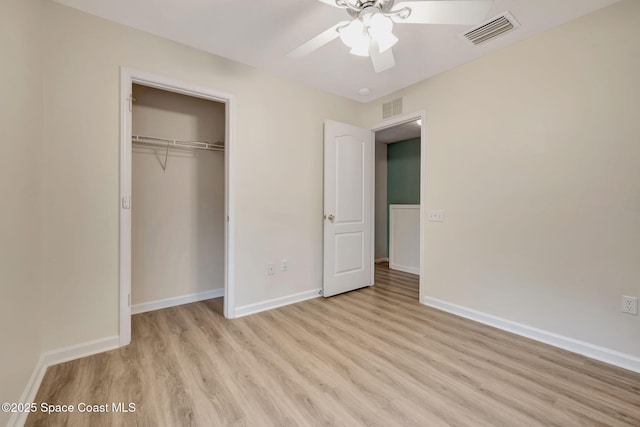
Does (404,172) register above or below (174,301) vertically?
above

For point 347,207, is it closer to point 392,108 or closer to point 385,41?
point 392,108

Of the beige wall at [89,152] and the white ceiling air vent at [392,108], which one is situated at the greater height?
the white ceiling air vent at [392,108]

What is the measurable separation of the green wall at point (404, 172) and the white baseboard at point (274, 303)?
281 cm

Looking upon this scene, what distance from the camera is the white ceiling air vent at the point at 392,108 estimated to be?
128 inches

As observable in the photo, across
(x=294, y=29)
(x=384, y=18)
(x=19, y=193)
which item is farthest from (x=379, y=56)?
(x=19, y=193)

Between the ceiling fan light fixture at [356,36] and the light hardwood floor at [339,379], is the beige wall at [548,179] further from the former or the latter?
the ceiling fan light fixture at [356,36]

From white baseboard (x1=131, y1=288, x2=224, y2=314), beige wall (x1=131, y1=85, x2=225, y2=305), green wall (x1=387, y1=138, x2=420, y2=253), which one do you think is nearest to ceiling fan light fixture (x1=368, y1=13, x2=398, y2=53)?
beige wall (x1=131, y1=85, x2=225, y2=305)

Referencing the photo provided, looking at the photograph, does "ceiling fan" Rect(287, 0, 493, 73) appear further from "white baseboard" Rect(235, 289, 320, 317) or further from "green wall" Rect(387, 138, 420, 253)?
"green wall" Rect(387, 138, 420, 253)

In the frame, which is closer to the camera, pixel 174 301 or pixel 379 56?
pixel 379 56

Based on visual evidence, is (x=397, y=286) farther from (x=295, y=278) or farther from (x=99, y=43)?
(x=99, y=43)

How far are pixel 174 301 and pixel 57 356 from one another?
1132 millimetres

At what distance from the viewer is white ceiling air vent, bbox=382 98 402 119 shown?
326cm

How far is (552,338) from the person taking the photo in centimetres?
216

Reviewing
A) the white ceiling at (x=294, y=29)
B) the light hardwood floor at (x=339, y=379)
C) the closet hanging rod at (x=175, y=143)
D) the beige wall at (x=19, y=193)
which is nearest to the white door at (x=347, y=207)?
the white ceiling at (x=294, y=29)
